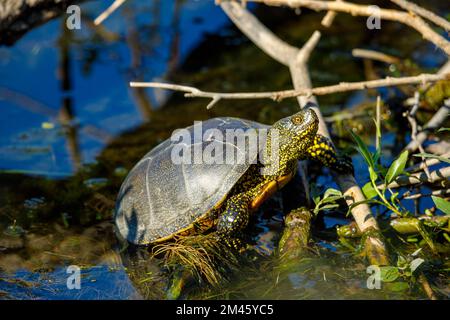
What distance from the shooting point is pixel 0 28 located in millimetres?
5180

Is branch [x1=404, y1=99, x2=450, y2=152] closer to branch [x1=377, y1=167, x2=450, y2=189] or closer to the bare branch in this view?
branch [x1=377, y1=167, x2=450, y2=189]

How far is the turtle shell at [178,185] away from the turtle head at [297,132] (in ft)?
0.62

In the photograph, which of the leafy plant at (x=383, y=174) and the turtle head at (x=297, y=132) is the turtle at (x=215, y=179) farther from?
the leafy plant at (x=383, y=174)

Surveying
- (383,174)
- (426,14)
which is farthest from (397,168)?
(426,14)

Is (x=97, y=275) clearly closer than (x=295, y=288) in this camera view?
No

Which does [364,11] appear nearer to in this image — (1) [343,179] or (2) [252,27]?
(1) [343,179]

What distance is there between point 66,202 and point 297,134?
83.3 inches

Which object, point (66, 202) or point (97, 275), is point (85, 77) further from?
point (97, 275)

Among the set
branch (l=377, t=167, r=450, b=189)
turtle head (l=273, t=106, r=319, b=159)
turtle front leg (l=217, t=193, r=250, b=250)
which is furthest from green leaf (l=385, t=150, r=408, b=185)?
turtle front leg (l=217, t=193, r=250, b=250)

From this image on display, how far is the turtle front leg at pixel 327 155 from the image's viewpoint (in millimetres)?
4191

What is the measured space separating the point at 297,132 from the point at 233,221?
0.78 metres

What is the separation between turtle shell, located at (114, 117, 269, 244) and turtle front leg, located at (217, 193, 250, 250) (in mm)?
115
